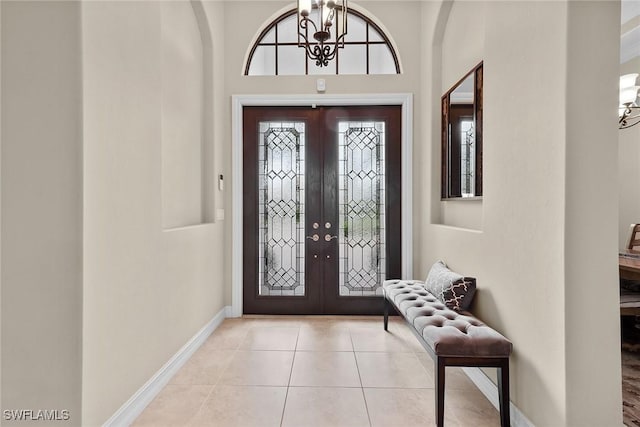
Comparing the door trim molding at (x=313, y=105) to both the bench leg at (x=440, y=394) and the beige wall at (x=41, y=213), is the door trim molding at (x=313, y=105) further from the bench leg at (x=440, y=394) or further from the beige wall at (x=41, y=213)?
the beige wall at (x=41, y=213)

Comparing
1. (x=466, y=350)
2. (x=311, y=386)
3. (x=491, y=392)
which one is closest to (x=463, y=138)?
(x=466, y=350)

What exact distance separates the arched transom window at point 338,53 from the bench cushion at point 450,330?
273cm

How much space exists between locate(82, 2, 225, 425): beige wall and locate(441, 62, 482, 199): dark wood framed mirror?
2.36 metres

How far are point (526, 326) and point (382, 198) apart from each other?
2.37m

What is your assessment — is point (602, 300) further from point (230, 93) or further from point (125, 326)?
point (230, 93)

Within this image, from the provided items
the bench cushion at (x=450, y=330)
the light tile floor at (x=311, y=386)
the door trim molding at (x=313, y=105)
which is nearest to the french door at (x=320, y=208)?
the door trim molding at (x=313, y=105)

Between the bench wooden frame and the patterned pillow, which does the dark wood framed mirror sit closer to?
the patterned pillow

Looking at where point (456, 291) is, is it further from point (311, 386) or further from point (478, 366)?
point (311, 386)

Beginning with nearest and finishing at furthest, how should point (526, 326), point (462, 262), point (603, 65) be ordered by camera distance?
point (603, 65)
point (526, 326)
point (462, 262)

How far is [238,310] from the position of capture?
4.09m

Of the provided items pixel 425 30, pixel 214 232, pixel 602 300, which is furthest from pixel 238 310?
pixel 425 30

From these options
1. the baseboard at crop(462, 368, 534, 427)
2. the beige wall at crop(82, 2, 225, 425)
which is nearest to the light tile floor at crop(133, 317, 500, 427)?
the baseboard at crop(462, 368, 534, 427)

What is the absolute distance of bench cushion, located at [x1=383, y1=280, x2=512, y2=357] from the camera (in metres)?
1.98

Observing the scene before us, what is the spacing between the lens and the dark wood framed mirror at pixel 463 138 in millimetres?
2764
